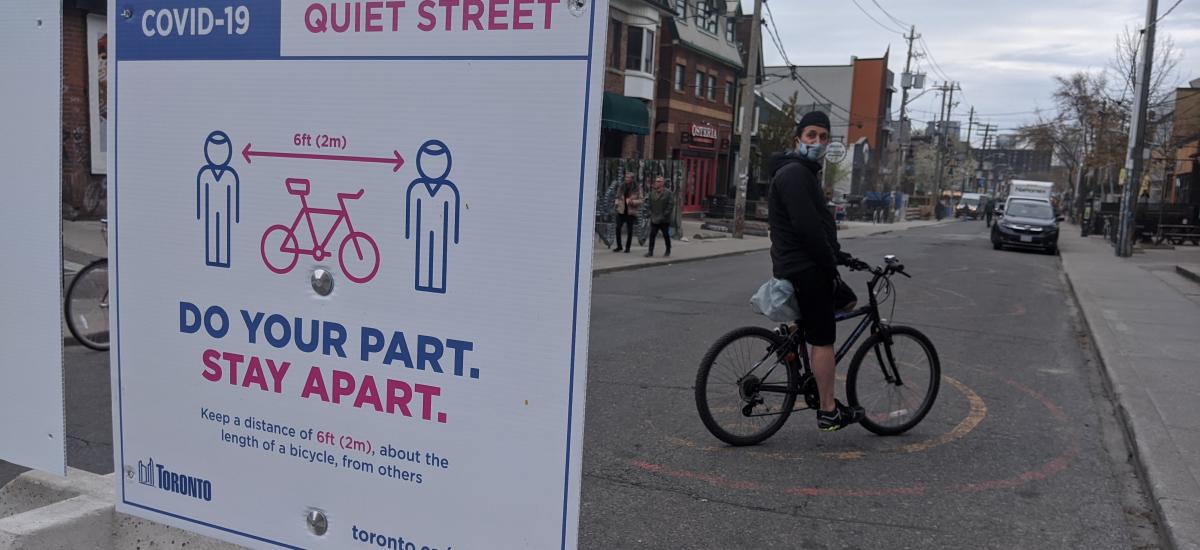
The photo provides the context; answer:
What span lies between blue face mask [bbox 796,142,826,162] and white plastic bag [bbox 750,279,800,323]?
673 mm

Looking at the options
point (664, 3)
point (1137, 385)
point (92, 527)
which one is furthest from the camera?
point (664, 3)

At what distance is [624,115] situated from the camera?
2514 centimetres

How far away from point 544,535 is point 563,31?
1024 mm

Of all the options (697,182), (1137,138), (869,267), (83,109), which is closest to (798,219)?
(869,267)

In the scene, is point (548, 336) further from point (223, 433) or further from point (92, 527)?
point (92, 527)

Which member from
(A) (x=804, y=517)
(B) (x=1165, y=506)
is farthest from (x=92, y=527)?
(B) (x=1165, y=506)

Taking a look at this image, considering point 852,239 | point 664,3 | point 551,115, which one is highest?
point 664,3

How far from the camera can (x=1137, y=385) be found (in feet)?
23.1

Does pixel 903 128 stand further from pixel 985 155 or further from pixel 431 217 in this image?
pixel 431 217

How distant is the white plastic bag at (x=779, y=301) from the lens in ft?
16.6

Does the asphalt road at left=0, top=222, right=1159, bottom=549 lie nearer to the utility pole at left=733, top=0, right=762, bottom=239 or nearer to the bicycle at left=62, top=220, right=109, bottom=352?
the bicycle at left=62, top=220, right=109, bottom=352

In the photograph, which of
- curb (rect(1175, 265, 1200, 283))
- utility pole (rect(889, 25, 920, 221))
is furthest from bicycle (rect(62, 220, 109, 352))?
utility pole (rect(889, 25, 920, 221))

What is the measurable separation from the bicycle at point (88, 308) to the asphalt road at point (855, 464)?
0.13 metres

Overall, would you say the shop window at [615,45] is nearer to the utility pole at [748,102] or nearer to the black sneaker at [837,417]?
the utility pole at [748,102]
